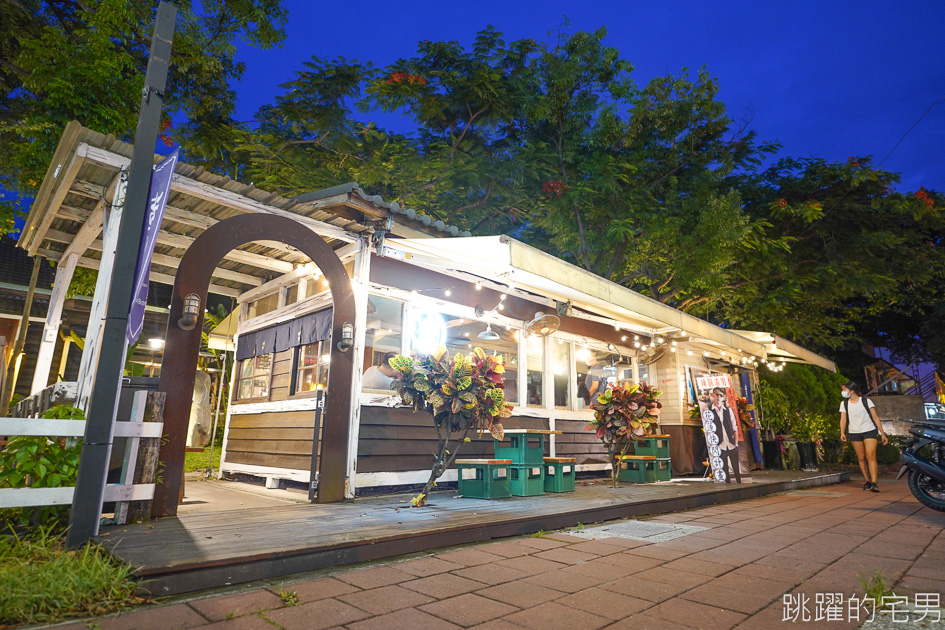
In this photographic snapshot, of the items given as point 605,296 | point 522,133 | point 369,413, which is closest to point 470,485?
point 369,413

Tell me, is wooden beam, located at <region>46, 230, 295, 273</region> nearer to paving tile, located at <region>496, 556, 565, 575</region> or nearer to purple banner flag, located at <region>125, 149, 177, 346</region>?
purple banner flag, located at <region>125, 149, 177, 346</region>

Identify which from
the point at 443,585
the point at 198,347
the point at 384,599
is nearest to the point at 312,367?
the point at 198,347

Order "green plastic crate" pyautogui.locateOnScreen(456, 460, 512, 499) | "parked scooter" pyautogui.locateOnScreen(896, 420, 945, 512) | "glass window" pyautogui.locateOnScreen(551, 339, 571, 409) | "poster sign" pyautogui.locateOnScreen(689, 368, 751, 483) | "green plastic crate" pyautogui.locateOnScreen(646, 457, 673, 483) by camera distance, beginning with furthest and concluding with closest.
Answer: "glass window" pyautogui.locateOnScreen(551, 339, 571, 409), "green plastic crate" pyautogui.locateOnScreen(646, 457, 673, 483), "poster sign" pyautogui.locateOnScreen(689, 368, 751, 483), "green plastic crate" pyautogui.locateOnScreen(456, 460, 512, 499), "parked scooter" pyautogui.locateOnScreen(896, 420, 945, 512)

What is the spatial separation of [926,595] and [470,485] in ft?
13.8

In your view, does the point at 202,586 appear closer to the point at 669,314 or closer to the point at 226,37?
the point at 669,314

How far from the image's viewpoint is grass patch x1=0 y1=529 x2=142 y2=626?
2125 mm

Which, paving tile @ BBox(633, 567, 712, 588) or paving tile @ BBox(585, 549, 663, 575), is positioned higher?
paving tile @ BBox(633, 567, 712, 588)

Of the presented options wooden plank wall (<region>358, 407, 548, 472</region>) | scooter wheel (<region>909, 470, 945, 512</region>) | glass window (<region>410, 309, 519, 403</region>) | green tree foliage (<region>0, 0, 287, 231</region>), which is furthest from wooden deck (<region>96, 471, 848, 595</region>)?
green tree foliage (<region>0, 0, 287, 231</region>)


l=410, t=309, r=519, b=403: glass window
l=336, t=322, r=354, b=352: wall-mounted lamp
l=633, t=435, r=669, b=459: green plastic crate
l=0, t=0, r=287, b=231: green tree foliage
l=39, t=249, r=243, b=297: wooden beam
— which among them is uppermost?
l=0, t=0, r=287, b=231: green tree foliage

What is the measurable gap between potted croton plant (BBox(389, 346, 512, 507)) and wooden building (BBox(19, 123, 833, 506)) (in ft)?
3.58

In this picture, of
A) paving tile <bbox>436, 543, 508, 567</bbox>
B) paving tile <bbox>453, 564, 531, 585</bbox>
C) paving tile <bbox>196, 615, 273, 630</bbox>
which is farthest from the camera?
paving tile <bbox>436, 543, 508, 567</bbox>

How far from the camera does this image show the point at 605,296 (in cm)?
680

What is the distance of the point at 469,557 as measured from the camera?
3.41m

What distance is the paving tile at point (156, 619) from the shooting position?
2090 millimetres
